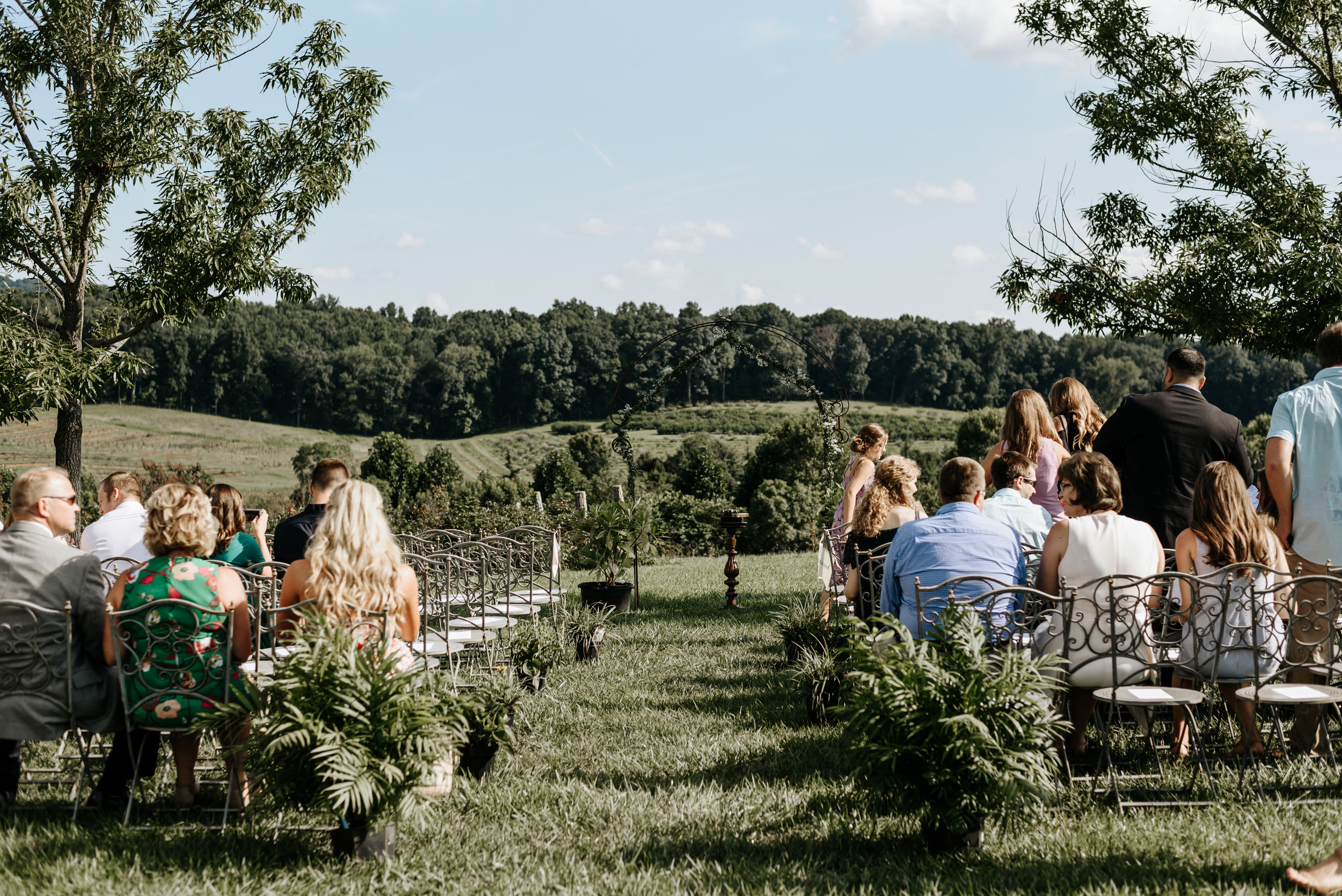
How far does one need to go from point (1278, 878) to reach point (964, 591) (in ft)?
5.01

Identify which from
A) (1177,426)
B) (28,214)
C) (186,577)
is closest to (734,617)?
(1177,426)

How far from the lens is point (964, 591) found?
4.11m

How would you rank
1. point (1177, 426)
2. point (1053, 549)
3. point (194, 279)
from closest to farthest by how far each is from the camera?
point (1053, 549) → point (1177, 426) → point (194, 279)

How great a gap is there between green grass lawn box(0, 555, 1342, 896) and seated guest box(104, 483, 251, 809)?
14.9 inches

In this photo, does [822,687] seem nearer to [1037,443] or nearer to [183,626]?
[1037,443]

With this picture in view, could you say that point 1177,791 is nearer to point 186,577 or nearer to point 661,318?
point 186,577

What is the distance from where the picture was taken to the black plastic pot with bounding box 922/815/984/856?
10.6ft

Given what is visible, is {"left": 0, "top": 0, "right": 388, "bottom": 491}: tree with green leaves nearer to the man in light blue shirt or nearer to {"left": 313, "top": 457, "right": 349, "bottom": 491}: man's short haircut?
{"left": 313, "top": 457, "right": 349, "bottom": 491}: man's short haircut

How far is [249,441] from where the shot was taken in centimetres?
5272

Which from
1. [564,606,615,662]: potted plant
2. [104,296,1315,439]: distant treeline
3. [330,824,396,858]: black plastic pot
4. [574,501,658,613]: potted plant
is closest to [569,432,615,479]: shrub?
[104,296,1315,439]: distant treeline

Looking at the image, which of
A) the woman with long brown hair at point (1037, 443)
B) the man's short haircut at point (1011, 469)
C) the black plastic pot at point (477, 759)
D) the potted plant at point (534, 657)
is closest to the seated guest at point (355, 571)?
the black plastic pot at point (477, 759)

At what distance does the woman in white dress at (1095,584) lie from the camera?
3.72 metres

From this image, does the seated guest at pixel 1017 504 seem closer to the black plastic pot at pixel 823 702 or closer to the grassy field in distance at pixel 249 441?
the black plastic pot at pixel 823 702

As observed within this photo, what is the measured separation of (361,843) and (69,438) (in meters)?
7.39
